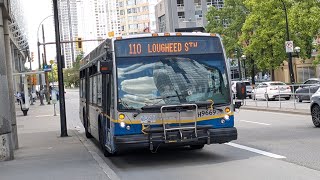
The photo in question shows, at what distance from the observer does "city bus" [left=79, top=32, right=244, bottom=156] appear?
988 cm

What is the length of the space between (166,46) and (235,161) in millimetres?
2877

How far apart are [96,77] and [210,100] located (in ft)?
13.3

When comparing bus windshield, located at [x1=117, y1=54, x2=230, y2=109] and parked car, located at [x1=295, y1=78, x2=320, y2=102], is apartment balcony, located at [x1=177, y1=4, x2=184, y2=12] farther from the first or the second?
bus windshield, located at [x1=117, y1=54, x2=230, y2=109]

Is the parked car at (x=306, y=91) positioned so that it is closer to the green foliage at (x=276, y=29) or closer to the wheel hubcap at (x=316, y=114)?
the wheel hubcap at (x=316, y=114)

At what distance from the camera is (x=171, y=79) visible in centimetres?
1016

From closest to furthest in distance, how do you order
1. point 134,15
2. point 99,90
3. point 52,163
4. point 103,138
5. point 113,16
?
1. point 52,163
2. point 103,138
3. point 99,90
4. point 113,16
5. point 134,15

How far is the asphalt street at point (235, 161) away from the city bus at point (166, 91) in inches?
20.1

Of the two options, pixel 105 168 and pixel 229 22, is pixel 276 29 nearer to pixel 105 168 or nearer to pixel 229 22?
pixel 229 22

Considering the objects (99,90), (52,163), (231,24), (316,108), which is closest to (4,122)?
(52,163)

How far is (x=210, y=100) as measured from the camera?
→ 10242 millimetres

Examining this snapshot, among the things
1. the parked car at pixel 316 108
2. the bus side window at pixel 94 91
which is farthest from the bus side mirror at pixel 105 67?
the parked car at pixel 316 108

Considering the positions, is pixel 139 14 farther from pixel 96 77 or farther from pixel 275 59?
pixel 96 77

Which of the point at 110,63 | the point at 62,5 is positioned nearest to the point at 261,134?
the point at 110,63

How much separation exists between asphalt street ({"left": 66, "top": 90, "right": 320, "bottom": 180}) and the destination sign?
2424 mm
